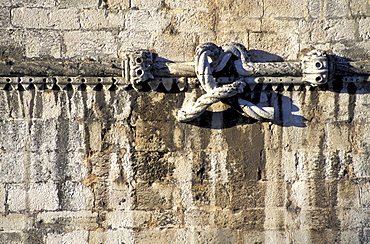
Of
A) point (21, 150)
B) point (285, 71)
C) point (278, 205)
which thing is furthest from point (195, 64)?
point (21, 150)

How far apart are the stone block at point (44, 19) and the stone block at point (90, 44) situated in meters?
0.10

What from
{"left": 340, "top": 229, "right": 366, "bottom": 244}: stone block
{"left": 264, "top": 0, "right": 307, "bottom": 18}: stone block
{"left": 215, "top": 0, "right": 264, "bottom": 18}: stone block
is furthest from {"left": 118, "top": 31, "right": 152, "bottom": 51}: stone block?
{"left": 340, "top": 229, "right": 366, "bottom": 244}: stone block

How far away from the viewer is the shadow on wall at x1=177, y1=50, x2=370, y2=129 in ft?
13.7

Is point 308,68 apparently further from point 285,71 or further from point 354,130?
point 354,130

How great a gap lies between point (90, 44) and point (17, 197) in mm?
1666

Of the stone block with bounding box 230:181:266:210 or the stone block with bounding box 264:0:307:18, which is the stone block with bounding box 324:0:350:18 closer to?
the stone block with bounding box 264:0:307:18

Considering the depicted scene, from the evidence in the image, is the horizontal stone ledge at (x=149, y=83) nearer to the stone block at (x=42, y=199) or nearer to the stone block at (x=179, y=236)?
the stone block at (x=42, y=199)

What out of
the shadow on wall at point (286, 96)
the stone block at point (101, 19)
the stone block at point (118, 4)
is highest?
the stone block at point (118, 4)

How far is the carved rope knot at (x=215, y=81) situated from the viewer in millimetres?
4031

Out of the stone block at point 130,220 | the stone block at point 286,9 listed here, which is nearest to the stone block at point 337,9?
the stone block at point 286,9

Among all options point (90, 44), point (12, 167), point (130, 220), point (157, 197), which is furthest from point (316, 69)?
point (12, 167)

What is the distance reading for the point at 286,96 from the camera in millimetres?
4223

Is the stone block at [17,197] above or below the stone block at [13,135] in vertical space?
below

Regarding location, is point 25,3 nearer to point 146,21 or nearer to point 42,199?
point 146,21
